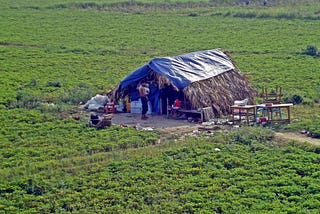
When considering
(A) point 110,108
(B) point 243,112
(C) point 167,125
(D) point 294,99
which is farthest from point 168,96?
(D) point 294,99

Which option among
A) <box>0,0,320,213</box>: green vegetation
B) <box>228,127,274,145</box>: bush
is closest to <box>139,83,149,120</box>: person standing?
<box>0,0,320,213</box>: green vegetation

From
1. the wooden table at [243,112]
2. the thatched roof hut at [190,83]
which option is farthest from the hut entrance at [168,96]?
the wooden table at [243,112]

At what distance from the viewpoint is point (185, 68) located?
28.3m

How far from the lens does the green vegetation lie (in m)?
18.5

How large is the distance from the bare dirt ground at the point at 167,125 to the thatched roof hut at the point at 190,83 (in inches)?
34.9

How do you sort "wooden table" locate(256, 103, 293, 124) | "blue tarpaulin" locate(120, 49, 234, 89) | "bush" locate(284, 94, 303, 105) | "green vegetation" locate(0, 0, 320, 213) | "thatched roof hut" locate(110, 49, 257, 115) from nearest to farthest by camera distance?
"green vegetation" locate(0, 0, 320, 213)
"wooden table" locate(256, 103, 293, 124)
"thatched roof hut" locate(110, 49, 257, 115)
"blue tarpaulin" locate(120, 49, 234, 89)
"bush" locate(284, 94, 303, 105)

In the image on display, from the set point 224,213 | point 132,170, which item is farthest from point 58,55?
point 224,213

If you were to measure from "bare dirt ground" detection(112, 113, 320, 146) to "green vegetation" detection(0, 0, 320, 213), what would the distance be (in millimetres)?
591

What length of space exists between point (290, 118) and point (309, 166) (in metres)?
6.01

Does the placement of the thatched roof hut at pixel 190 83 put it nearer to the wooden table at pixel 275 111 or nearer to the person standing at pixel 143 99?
the person standing at pixel 143 99

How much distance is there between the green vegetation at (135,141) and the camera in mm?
18469

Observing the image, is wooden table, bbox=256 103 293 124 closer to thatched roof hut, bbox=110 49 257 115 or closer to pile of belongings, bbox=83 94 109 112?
thatched roof hut, bbox=110 49 257 115

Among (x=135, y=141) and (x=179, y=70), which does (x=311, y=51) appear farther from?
(x=135, y=141)

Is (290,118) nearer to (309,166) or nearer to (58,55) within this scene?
(309,166)
